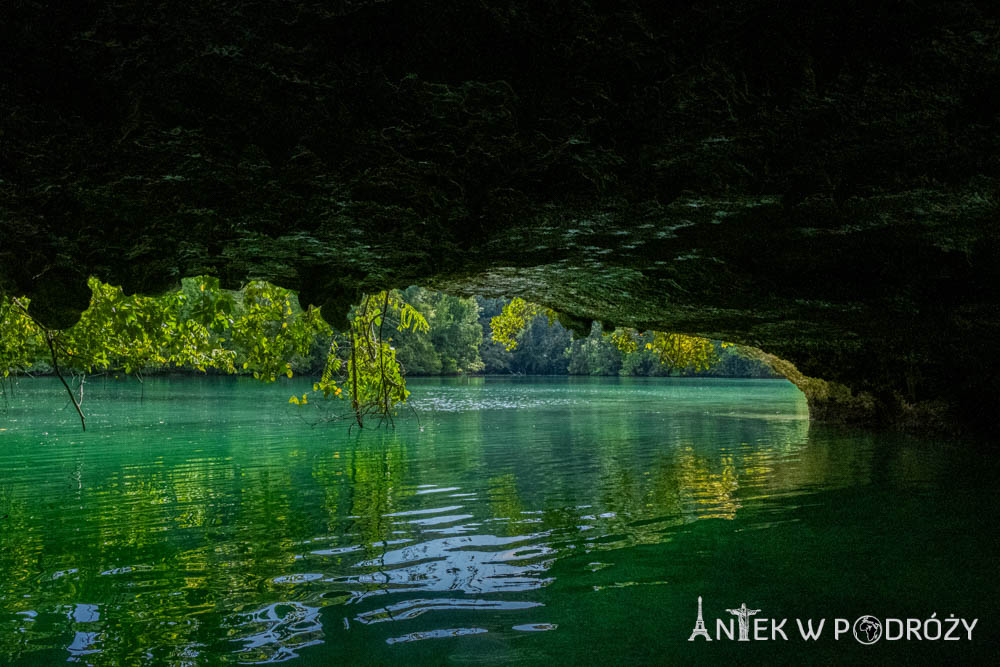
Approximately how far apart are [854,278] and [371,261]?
4.57 m

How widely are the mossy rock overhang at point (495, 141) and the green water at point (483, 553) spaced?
253cm

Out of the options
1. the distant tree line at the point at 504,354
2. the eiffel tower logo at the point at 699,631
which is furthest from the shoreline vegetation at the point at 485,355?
the eiffel tower logo at the point at 699,631

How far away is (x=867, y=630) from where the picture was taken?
430 cm

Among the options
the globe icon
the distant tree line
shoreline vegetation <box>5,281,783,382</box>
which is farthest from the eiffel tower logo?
shoreline vegetation <box>5,281,783,382</box>

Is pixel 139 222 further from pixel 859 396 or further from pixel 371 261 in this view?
pixel 859 396

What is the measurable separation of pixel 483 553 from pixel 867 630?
3036 millimetres

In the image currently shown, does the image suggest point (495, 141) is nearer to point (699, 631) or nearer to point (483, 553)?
point (699, 631)

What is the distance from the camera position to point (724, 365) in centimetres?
7900

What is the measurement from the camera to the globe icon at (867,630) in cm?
418

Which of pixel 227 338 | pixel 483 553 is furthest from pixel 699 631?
pixel 227 338

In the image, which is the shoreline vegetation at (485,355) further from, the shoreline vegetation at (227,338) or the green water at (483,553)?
the green water at (483,553)

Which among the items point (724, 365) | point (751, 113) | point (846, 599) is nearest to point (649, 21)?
point (751, 113)

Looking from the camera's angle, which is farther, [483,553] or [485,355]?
[485,355]

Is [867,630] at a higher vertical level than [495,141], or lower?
lower
